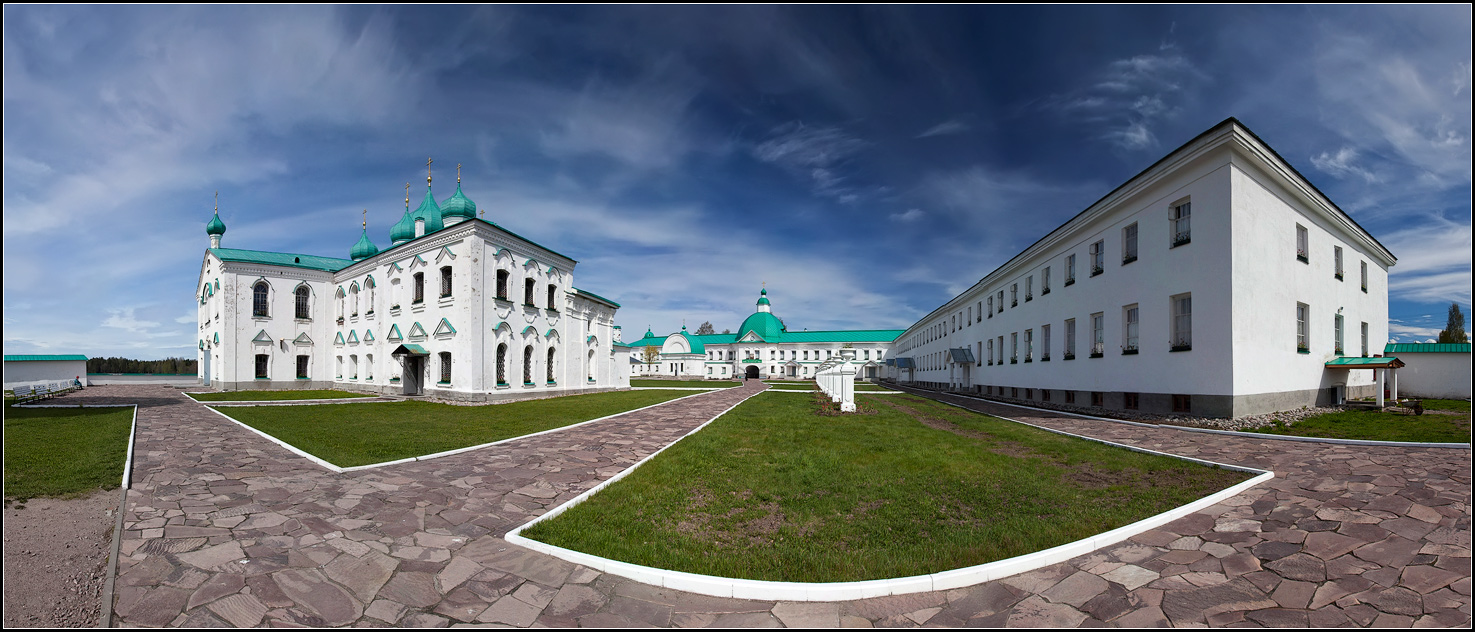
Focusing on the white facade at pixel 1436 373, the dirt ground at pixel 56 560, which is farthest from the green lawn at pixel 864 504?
the white facade at pixel 1436 373

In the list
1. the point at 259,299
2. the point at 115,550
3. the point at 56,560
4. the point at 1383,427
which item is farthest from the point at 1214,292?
the point at 259,299

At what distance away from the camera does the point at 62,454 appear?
9.27 metres

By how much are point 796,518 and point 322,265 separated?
40908 millimetres

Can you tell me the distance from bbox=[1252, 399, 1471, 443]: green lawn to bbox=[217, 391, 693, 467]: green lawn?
15.7 metres

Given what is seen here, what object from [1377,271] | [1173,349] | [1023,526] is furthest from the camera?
[1377,271]

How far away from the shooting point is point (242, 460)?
8.98 m

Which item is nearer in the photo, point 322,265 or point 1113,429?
point 1113,429

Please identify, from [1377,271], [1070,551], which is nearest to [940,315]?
[1377,271]

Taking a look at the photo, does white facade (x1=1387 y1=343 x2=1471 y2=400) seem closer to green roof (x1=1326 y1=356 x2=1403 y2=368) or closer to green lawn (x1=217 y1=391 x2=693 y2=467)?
green roof (x1=1326 y1=356 x2=1403 y2=368)

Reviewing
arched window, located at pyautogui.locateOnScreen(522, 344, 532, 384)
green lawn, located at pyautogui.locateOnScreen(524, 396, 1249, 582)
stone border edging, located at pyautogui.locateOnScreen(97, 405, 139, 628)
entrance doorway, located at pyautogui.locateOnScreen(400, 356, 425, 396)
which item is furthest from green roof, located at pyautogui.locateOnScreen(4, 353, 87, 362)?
green lawn, located at pyautogui.locateOnScreen(524, 396, 1249, 582)

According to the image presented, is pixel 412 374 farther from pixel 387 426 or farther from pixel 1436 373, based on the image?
pixel 1436 373

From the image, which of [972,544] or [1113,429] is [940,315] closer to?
[1113,429]

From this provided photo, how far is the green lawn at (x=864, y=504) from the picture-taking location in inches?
197

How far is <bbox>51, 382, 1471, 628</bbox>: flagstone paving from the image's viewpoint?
388cm
